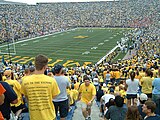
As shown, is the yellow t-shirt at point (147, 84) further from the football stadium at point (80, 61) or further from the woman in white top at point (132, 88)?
the woman in white top at point (132, 88)

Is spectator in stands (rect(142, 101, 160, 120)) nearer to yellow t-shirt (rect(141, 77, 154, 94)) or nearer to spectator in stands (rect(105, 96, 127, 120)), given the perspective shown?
spectator in stands (rect(105, 96, 127, 120))

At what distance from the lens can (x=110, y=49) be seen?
3173 centimetres

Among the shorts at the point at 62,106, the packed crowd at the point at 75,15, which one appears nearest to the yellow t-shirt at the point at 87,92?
the shorts at the point at 62,106

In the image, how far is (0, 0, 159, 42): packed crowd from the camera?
166ft

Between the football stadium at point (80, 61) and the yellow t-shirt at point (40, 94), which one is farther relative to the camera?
the football stadium at point (80, 61)

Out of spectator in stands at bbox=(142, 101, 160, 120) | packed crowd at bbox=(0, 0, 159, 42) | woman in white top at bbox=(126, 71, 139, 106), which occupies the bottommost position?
woman in white top at bbox=(126, 71, 139, 106)

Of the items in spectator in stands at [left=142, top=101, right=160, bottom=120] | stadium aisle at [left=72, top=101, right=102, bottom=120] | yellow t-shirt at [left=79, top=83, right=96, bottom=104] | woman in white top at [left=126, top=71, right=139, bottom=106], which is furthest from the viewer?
stadium aisle at [left=72, top=101, right=102, bottom=120]

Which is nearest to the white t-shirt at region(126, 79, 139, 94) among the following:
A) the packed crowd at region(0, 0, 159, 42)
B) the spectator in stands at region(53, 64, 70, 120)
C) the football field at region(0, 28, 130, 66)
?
the spectator in stands at region(53, 64, 70, 120)

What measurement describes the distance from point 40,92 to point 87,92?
261cm

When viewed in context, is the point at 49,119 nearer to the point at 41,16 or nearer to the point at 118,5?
the point at 41,16

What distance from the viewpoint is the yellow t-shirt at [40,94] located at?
12.5 ft

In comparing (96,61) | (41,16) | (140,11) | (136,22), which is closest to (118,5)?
(140,11)

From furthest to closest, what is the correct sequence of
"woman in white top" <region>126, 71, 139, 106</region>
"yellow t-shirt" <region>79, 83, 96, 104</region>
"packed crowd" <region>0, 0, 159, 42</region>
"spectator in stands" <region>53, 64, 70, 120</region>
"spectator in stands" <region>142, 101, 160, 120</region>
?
1. "packed crowd" <region>0, 0, 159, 42</region>
2. "woman in white top" <region>126, 71, 139, 106</region>
3. "yellow t-shirt" <region>79, 83, 96, 104</region>
4. "spectator in stands" <region>53, 64, 70, 120</region>
5. "spectator in stands" <region>142, 101, 160, 120</region>

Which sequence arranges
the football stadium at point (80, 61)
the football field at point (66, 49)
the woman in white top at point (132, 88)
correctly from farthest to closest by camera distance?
the football field at point (66, 49) → the woman in white top at point (132, 88) → the football stadium at point (80, 61)
